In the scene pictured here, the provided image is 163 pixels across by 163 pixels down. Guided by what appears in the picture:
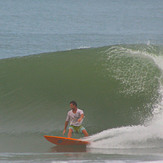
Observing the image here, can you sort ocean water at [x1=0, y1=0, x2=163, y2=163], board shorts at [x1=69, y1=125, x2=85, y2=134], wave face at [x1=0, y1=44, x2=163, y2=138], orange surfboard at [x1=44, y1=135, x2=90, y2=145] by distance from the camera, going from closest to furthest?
ocean water at [x1=0, y1=0, x2=163, y2=163], orange surfboard at [x1=44, y1=135, x2=90, y2=145], board shorts at [x1=69, y1=125, x2=85, y2=134], wave face at [x1=0, y1=44, x2=163, y2=138]

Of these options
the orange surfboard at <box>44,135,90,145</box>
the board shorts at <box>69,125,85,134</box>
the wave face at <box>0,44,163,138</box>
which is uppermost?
the wave face at <box>0,44,163,138</box>

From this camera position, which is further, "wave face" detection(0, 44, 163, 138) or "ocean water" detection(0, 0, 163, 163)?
"wave face" detection(0, 44, 163, 138)

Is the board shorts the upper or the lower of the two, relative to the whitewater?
upper

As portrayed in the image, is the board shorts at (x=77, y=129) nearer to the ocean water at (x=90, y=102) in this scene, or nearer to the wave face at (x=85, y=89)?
the ocean water at (x=90, y=102)

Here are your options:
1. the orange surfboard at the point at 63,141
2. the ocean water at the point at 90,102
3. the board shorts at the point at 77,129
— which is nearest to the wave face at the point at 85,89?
the ocean water at the point at 90,102

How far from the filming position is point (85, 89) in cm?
1052

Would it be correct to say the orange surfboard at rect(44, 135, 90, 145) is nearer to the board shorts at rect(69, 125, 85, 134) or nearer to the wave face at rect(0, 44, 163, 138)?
the board shorts at rect(69, 125, 85, 134)

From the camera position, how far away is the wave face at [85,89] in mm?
9391

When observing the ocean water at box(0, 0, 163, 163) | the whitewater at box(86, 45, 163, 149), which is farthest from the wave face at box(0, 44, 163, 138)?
the whitewater at box(86, 45, 163, 149)

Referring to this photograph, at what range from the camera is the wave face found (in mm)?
9391

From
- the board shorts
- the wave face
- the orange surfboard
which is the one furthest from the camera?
the wave face

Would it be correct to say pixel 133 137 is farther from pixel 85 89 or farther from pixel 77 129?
pixel 85 89

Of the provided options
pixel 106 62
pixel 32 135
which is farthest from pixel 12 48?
pixel 32 135

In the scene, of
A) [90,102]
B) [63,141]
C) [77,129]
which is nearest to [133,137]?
[77,129]
